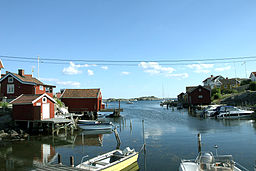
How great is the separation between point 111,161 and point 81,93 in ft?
118

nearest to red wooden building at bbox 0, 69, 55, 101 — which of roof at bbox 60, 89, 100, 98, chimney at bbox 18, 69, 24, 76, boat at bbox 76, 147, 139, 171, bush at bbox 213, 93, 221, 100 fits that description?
chimney at bbox 18, 69, 24, 76

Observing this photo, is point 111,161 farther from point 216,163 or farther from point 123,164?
point 216,163

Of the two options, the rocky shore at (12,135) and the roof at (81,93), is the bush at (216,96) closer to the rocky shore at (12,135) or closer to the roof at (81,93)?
the roof at (81,93)

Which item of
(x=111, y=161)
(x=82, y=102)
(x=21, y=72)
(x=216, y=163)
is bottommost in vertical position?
(x=111, y=161)

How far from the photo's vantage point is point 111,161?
15.5 meters

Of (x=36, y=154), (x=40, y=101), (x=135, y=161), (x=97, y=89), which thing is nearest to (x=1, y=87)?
(x=40, y=101)

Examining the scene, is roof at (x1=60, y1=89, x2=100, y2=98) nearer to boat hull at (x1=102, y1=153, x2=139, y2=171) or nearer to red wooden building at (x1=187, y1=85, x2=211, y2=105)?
boat hull at (x1=102, y1=153, x2=139, y2=171)

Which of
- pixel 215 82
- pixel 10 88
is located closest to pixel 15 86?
pixel 10 88

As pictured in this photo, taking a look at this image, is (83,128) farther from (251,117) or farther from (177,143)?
(251,117)

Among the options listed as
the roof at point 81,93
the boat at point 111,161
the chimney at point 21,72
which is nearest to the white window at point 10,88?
the chimney at point 21,72

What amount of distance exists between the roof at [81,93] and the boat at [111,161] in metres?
33.2

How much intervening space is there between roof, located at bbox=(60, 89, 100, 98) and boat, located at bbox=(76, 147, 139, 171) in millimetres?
33194

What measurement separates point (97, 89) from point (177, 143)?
31.6m

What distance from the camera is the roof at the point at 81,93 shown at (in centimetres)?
4862
